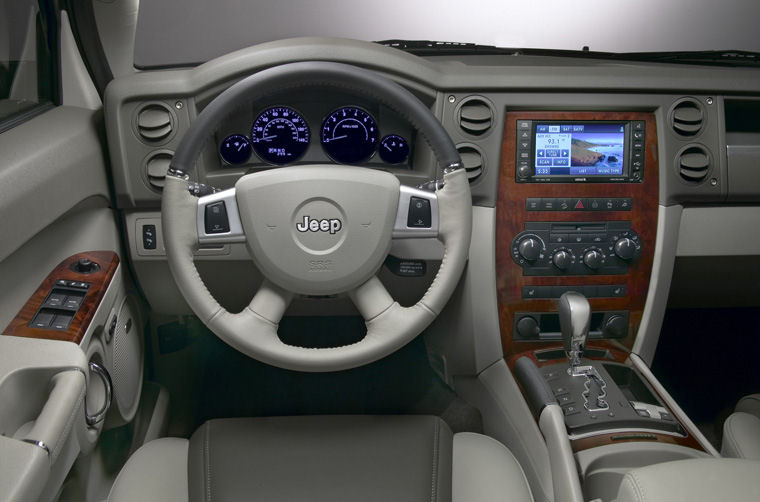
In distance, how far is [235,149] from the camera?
1.61m

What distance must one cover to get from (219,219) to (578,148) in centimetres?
92

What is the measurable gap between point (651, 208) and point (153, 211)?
4.16 ft

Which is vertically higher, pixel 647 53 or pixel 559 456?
pixel 647 53

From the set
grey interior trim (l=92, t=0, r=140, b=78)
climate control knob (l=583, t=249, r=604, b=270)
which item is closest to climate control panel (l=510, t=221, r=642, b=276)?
climate control knob (l=583, t=249, r=604, b=270)

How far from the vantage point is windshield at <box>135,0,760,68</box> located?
199 centimetres

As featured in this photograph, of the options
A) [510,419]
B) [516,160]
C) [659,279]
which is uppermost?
[516,160]

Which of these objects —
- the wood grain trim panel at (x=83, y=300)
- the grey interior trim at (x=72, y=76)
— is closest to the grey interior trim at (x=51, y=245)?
the wood grain trim panel at (x=83, y=300)

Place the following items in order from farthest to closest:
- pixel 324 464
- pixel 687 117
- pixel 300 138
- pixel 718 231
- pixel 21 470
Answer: pixel 718 231 < pixel 687 117 < pixel 300 138 < pixel 324 464 < pixel 21 470

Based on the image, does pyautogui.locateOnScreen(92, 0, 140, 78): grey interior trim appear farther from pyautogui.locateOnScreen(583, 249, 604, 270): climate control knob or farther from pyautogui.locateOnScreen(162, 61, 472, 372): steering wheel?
pyautogui.locateOnScreen(583, 249, 604, 270): climate control knob

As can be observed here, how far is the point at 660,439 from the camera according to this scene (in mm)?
1354

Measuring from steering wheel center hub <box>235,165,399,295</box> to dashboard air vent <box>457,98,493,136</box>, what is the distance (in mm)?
444

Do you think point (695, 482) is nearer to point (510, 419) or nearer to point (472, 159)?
point (510, 419)

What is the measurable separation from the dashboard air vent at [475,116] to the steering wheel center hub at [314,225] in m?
0.44

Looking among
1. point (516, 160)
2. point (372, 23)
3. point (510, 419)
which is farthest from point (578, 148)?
point (372, 23)
